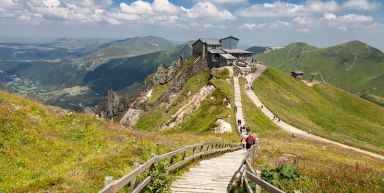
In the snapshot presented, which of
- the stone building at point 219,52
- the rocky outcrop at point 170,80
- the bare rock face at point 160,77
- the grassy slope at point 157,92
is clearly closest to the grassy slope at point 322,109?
the stone building at point 219,52

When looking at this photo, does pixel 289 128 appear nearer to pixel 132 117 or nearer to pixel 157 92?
pixel 132 117

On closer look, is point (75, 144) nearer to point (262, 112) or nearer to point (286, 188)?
point (286, 188)

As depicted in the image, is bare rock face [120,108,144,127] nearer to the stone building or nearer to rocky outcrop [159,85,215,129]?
the stone building

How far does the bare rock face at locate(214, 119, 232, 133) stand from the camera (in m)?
71.6

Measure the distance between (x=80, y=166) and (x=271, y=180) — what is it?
8858mm

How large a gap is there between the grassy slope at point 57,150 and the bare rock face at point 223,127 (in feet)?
130

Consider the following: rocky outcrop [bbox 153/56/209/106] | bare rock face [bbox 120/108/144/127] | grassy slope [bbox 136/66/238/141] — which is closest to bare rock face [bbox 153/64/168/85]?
rocky outcrop [bbox 153/56/209/106]

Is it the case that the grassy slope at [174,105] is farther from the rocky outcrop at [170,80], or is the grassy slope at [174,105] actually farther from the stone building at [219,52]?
the stone building at [219,52]

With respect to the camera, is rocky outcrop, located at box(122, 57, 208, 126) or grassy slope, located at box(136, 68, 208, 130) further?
rocky outcrop, located at box(122, 57, 208, 126)

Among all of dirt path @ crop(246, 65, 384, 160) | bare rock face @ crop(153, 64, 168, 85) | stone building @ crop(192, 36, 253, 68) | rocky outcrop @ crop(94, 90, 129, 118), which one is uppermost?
stone building @ crop(192, 36, 253, 68)

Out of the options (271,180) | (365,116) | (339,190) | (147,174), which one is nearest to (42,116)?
(147,174)

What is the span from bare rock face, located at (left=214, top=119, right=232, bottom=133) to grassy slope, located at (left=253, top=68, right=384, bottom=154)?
23107mm

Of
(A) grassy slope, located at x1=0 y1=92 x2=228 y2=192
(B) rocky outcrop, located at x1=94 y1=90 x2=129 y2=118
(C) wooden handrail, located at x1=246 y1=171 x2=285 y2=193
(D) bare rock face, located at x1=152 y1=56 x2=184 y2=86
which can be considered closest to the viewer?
(C) wooden handrail, located at x1=246 y1=171 x2=285 y2=193

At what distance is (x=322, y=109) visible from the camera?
404ft
